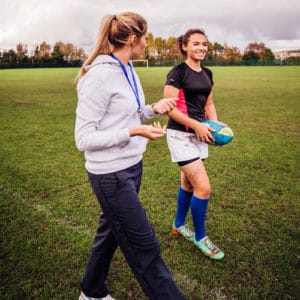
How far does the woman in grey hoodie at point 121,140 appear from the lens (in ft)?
7.26

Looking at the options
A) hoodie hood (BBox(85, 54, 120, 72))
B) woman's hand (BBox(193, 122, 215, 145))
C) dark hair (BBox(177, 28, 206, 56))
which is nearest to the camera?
hoodie hood (BBox(85, 54, 120, 72))

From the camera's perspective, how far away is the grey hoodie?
2176 millimetres

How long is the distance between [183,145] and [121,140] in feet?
4.97

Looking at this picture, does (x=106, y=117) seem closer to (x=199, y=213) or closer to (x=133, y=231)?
(x=133, y=231)

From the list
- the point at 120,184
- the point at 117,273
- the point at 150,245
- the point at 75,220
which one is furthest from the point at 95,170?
the point at 75,220

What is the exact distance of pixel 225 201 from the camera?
198 inches

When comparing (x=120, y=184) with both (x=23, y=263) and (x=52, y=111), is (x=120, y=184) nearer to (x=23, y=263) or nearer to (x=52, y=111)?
(x=23, y=263)

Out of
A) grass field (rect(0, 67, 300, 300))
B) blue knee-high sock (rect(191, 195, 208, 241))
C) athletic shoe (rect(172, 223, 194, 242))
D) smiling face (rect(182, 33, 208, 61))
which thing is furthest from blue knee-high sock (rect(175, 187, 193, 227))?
smiling face (rect(182, 33, 208, 61))

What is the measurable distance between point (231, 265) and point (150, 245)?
1.58 meters

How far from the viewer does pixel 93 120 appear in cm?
219

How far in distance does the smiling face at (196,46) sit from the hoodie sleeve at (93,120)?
174 cm

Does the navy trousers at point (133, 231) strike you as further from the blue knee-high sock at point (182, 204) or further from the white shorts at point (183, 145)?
the blue knee-high sock at point (182, 204)

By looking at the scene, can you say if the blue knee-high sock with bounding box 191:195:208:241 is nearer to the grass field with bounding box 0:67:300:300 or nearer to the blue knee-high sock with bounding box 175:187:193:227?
the grass field with bounding box 0:67:300:300

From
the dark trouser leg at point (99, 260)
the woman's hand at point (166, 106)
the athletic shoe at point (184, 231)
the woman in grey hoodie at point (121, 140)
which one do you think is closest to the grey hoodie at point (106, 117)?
the woman in grey hoodie at point (121, 140)
